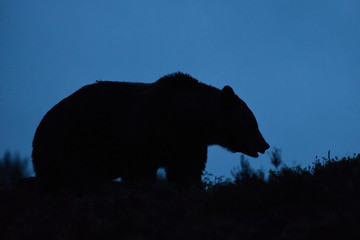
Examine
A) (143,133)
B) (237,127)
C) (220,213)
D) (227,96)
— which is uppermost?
(227,96)

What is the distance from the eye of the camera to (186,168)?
28.0ft

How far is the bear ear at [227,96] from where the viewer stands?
8609mm

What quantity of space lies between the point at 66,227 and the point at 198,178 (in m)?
3.99

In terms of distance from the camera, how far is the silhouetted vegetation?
3809mm

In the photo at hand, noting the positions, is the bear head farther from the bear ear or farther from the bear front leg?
the bear front leg

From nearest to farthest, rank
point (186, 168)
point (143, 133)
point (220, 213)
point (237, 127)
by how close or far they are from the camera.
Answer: point (220, 213) → point (143, 133) → point (186, 168) → point (237, 127)

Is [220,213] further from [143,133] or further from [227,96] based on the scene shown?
[227,96]

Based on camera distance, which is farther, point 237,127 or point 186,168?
point 237,127

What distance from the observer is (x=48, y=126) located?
938 centimetres

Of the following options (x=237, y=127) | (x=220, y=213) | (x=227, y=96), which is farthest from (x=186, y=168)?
(x=220, y=213)

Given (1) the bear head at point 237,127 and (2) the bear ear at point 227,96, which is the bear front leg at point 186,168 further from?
(2) the bear ear at point 227,96

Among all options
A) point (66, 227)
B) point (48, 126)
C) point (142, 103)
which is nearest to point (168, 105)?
point (142, 103)

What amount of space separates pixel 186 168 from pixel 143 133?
4.37 ft

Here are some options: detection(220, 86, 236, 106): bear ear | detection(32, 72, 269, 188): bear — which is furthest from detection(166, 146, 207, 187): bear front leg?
detection(220, 86, 236, 106): bear ear
